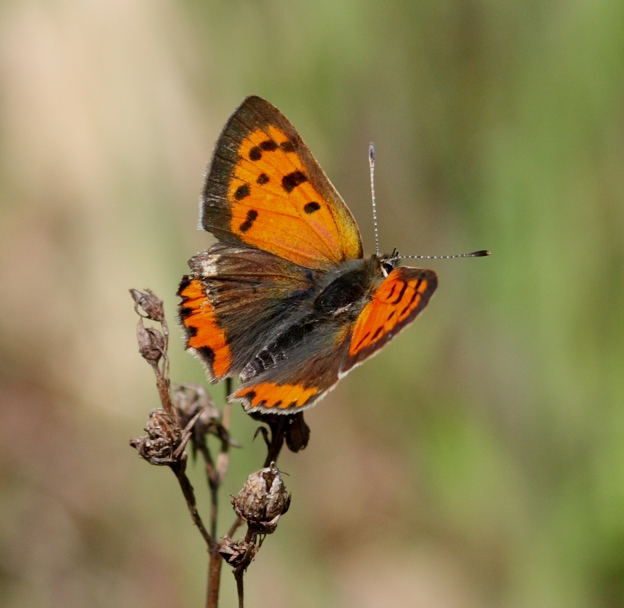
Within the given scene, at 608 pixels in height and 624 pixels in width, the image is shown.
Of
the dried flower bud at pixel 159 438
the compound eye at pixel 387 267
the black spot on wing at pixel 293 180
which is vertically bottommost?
the dried flower bud at pixel 159 438

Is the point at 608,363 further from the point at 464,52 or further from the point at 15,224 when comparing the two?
the point at 15,224

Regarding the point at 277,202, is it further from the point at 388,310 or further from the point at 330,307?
the point at 388,310

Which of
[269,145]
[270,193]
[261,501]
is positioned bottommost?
[261,501]

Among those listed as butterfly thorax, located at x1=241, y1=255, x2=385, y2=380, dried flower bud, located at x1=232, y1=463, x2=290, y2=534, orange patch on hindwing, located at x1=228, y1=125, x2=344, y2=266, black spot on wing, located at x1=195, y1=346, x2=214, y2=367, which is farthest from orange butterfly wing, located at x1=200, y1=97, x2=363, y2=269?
dried flower bud, located at x1=232, y1=463, x2=290, y2=534

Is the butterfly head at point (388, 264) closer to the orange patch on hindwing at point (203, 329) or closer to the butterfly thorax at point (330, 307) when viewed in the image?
the butterfly thorax at point (330, 307)

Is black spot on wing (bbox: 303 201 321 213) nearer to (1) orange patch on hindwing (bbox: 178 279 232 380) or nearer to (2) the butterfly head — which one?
(2) the butterfly head

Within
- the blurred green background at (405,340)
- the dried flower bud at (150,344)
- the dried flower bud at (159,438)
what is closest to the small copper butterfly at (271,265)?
the dried flower bud at (150,344)

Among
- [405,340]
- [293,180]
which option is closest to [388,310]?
[293,180]
